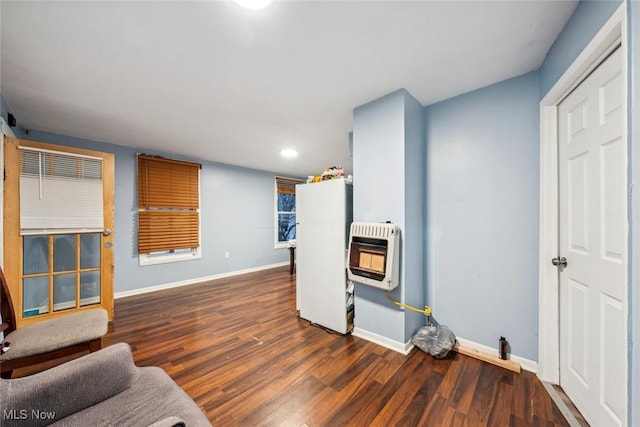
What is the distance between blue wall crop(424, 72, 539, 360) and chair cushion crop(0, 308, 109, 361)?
9.24 feet

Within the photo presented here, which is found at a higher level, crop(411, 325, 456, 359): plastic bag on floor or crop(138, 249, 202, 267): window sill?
crop(138, 249, 202, 267): window sill

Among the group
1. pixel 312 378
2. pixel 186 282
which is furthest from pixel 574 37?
pixel 186 282

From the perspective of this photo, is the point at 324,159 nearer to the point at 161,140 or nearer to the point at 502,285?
the point at 161,140

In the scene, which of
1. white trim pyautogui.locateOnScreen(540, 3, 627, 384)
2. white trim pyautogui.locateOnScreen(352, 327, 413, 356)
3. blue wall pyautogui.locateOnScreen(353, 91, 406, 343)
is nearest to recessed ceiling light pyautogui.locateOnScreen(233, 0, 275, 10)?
blue wall pyautogui.locateOnScreen(353, 91, 406, 343)

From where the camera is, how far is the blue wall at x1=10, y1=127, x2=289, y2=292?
367 centimetres

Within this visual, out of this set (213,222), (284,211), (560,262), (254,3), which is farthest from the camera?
(284,211)

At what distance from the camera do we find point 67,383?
1008 mm

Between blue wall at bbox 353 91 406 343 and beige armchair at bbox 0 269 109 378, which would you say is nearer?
beige armchair at bbox 0 269 109 378

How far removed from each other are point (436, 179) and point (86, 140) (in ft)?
15.7

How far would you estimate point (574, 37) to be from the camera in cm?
134

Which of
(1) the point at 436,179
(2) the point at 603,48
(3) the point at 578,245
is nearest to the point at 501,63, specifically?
(2) the point at 603,48

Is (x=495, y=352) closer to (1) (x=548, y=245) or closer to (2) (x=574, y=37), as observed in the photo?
(1) (x=548, y=245)

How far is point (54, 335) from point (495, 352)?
3317 mm

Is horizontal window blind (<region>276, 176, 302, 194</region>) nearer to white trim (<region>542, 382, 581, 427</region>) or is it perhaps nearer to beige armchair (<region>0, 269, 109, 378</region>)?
beige armchair (<region>0, 269, 109, 378</region>)
